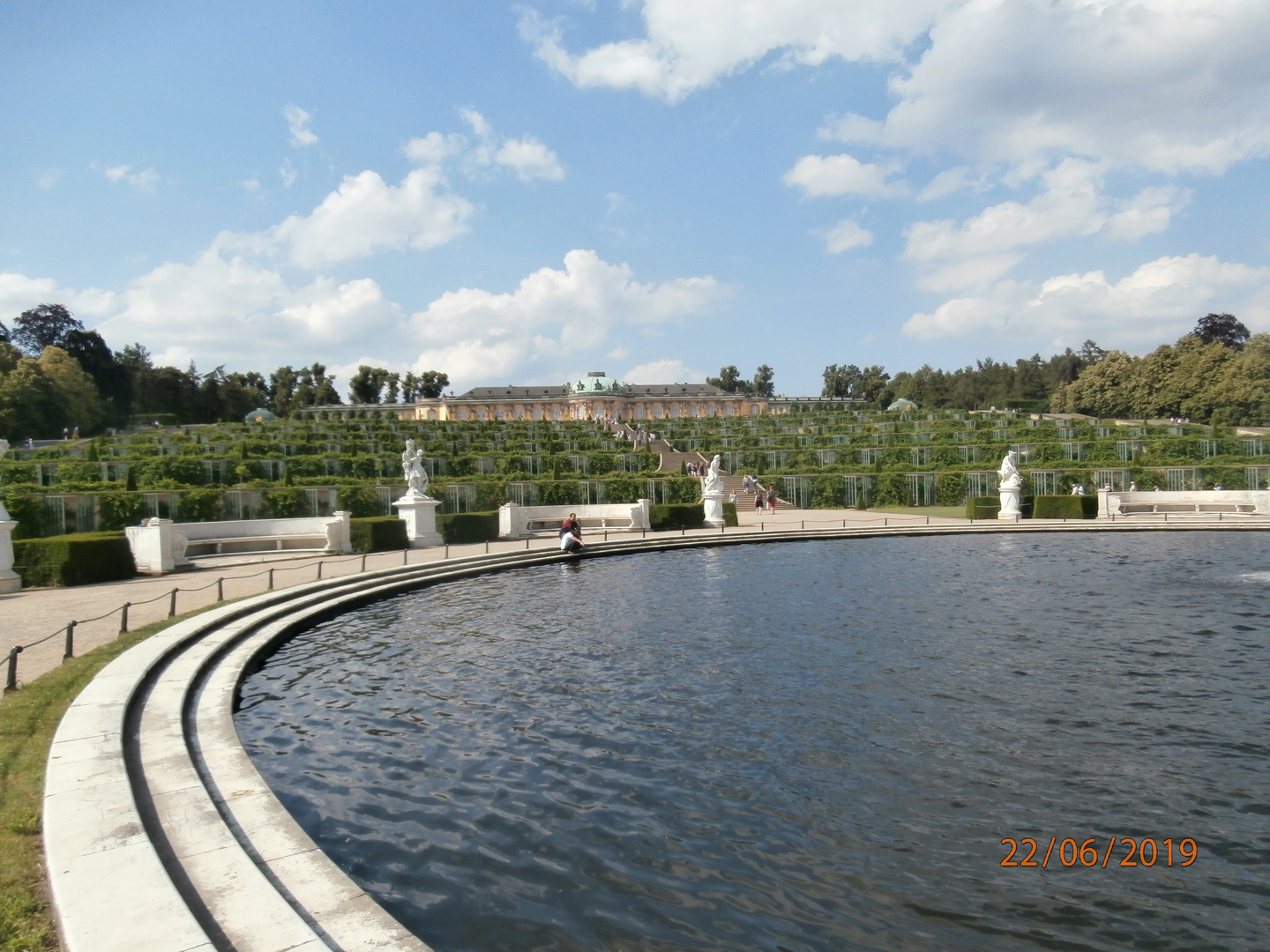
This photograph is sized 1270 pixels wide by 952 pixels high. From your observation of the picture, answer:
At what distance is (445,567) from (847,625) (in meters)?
11.3

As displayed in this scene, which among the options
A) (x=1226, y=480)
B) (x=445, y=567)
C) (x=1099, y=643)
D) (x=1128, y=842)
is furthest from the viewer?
(x=1226, y=480)

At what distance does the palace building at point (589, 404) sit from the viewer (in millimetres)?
133875

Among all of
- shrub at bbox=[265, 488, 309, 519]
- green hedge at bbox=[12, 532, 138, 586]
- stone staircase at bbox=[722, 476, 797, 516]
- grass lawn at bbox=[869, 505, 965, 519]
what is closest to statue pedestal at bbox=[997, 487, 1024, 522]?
grass lawn at bbox=[869, 505, 965, 519]

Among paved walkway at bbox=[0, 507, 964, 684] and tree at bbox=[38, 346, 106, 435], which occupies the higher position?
tree at bbox=[38, 346, 106, 435]

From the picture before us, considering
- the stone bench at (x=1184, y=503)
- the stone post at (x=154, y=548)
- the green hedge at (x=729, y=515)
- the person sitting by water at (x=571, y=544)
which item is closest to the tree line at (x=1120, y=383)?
the stone bench at (x=1184, y=503)

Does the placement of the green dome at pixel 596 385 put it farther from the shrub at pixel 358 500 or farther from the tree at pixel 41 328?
the shrub at pixel 358 500

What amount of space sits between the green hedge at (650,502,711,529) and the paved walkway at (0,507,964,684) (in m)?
3.13

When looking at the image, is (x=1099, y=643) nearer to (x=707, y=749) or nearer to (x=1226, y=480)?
(x=707, y=749)

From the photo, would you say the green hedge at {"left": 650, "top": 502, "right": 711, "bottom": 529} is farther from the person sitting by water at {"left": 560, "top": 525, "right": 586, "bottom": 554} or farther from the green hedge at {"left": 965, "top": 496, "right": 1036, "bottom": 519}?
the green hedge at {"left": 965, "top": 496, "right": 1036, "bottom": 519}

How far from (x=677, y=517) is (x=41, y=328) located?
92.4 m

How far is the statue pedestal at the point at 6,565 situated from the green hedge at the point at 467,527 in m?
12.0

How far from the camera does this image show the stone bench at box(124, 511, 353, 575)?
70.9ft

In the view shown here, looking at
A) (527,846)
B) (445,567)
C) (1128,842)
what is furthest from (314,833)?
(445,567)

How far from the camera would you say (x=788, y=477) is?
4475 cm
